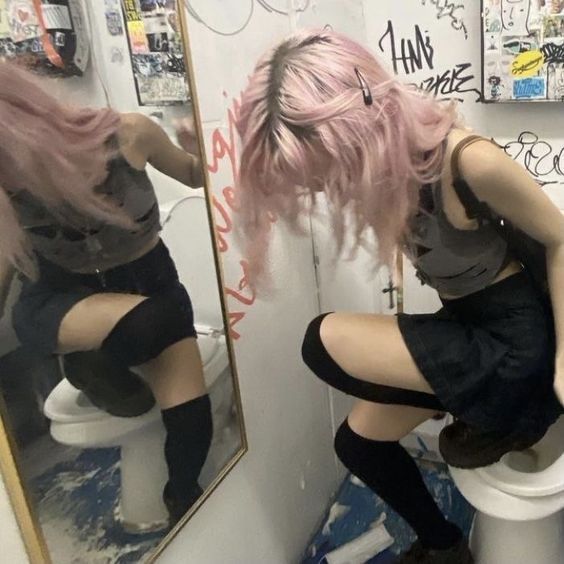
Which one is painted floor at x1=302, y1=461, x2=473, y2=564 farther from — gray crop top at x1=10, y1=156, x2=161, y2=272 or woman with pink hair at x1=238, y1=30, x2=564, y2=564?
gray crop top at x1=10, y1=156, x2=161, y2=272

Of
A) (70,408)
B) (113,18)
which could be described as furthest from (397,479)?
(113,18)

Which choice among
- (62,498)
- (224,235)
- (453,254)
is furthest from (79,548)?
(453,254)

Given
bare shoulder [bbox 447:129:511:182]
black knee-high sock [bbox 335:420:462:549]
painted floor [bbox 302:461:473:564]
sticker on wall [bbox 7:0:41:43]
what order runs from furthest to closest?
painted floor [bbox 302:461:473:564] < black knee-high sock [bbox 335:420:462:549] < bare shoulder [bbox 447:129:511:182] < sticker on wall [bbox 7:0:41:43]

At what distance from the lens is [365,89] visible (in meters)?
0.82

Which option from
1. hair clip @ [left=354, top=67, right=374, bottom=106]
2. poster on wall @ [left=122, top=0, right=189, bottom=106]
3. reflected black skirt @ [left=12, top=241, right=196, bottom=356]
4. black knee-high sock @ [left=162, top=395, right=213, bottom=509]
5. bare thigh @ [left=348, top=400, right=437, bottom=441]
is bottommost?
bare thigh @ [left=348, top=400, right=437, bottom=441]

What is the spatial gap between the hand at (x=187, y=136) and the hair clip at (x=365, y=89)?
23cm

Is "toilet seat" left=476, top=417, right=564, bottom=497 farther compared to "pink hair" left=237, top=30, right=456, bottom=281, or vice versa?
"toilet seat" left=476, top=417, right=564, bottom=497

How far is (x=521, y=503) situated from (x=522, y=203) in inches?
18.9

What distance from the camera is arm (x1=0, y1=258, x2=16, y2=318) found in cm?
68

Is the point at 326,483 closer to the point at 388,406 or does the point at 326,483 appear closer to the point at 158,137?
the point at 388,406

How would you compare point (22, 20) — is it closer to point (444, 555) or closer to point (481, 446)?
point (481, 446)

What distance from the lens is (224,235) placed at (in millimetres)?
1043

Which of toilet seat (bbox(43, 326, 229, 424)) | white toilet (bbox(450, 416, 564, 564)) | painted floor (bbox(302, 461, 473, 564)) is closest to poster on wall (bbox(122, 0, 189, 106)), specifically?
toilet seat (bbox(43, 326, 229, 424))

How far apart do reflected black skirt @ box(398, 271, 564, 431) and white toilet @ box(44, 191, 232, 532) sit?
285 mm
